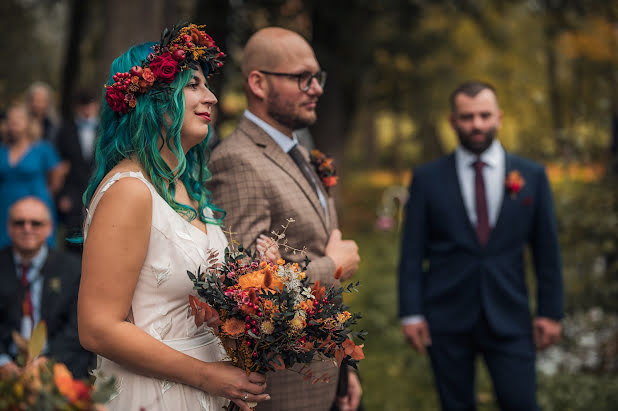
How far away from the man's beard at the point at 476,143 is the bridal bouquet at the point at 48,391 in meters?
3.44

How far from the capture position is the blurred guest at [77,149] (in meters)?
8.43

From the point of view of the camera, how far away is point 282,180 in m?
3.32

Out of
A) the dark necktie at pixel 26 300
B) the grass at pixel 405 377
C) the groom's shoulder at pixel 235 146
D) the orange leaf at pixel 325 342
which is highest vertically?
the groom's shoulder at pixel 235 146

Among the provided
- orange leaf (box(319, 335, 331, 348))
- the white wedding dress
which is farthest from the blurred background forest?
orange leaf (box(319, 335, 331, 348))

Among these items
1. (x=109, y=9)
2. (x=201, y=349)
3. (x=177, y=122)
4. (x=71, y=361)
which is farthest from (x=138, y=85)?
(x=109, y=9)

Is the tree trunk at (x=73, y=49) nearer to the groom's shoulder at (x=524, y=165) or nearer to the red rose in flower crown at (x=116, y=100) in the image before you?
the groom's shoulder at (x=524, y=165)

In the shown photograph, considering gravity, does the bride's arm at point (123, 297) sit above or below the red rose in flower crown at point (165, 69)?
below

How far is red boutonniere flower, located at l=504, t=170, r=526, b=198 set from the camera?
179 inches

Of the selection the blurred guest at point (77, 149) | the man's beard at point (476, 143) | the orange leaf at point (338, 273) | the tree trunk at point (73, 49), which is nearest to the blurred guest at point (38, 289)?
the orange leaf at point (338, 273)

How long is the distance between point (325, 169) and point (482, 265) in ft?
4.79

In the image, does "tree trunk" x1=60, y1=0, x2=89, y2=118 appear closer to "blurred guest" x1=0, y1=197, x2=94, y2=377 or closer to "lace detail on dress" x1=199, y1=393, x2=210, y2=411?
"blurred guest" x1=0, y1=197, x2=94, y2=377

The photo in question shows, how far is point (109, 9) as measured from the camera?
7.74 meters

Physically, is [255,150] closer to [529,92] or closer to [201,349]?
[201,349]

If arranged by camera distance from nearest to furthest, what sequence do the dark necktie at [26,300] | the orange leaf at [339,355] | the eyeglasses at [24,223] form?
the orange leaf at [339,355] < the dark necktie at [26,300] < the eyeglasses at [24,223]
